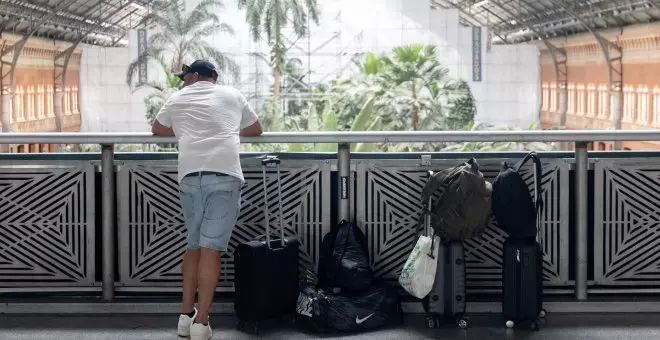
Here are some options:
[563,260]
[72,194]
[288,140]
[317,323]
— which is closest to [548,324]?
[563,260]

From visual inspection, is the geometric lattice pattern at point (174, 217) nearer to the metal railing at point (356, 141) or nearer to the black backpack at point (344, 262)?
the metal railing at point (356, 141)

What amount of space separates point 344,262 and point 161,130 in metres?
1.32

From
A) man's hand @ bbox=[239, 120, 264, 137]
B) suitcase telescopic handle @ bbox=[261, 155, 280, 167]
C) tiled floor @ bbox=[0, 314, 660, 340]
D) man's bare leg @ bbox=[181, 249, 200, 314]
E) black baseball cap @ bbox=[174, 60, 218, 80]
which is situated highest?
black baseball cap @ bbox=[174, 60, 218, 80]

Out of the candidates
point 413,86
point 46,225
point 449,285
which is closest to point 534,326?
point 449,285

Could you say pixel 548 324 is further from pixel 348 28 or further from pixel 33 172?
pixel 348 28

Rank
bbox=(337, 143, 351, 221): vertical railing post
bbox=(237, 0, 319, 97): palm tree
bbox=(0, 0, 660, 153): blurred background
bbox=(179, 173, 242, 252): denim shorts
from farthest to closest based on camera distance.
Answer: bbox=(237, 0, 319, 97): palm tree
bbox=(0, 0, 660, 153): blurred background
bbox=(337, 143, 351, 221): vertical railing post
bbox=(179, 173, 242, 252): denim shorts

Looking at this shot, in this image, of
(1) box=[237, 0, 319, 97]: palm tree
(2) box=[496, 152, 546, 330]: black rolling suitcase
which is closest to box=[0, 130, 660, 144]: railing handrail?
(2) box=[496, 152, 546, 330]: black rolling suitcase

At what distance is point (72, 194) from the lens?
706cm

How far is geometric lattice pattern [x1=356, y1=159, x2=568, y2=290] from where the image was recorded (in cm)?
695

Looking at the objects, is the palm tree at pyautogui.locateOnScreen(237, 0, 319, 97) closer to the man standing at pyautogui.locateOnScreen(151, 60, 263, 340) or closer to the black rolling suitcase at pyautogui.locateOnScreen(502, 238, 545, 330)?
the black rolling suitcase at pyautogui.locateOnScreen(502, 238, 545, 330)

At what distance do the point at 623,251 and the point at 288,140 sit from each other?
7.40ft

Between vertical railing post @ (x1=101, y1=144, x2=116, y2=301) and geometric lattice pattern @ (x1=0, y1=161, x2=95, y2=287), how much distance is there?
11 cm

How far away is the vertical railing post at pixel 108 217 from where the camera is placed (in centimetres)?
697

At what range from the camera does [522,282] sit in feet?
21.1
